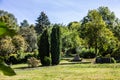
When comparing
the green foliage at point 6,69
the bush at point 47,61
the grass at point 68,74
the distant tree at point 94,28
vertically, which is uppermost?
the distant tree at point 94,28

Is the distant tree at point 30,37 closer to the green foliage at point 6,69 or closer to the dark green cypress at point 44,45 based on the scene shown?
the dark green cypress at point 44,45

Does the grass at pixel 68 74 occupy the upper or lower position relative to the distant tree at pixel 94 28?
lower

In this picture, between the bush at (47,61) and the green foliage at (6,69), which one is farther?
the bush at (47,61)

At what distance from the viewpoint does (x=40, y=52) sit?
3600cm

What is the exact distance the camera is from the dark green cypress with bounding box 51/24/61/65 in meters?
35.8

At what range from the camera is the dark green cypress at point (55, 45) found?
1410 inches

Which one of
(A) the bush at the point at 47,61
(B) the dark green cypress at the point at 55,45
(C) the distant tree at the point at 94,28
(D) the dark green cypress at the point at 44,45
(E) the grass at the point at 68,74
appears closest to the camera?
(E) the grass at the point at 68,74

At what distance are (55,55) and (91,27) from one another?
907 cm

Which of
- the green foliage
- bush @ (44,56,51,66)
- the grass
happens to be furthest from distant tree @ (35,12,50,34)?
the green foliage

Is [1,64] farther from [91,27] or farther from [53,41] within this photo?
[91,27]

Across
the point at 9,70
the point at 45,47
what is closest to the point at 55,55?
the point at 45,47

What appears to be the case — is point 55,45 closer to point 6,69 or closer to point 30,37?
point 6,69

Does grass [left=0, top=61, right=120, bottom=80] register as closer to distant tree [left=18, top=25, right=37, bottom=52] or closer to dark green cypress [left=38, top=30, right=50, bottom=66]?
dark green cypress [left=38, top=30, right=50, bottom=66]

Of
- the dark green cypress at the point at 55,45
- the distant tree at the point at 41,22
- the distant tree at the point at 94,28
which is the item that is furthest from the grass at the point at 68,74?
the distant tree at the point at 41,22
